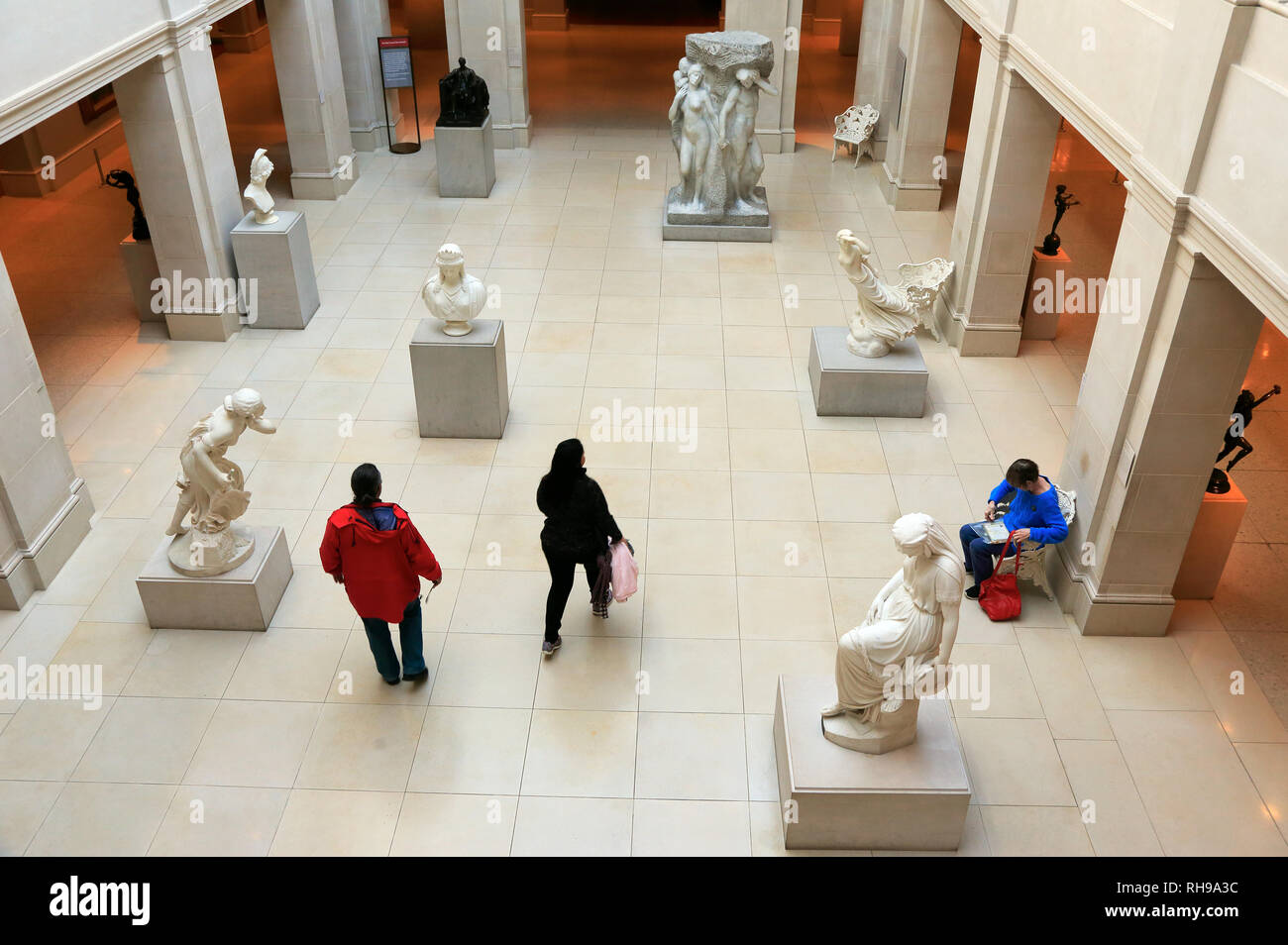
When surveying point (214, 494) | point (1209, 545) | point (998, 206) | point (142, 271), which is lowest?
A: point (1209, 545)

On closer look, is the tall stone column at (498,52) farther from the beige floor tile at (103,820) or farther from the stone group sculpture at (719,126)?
the beige floor tile at (103,820)

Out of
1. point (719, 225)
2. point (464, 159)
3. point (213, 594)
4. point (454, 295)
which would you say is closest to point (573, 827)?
point (213, 594)

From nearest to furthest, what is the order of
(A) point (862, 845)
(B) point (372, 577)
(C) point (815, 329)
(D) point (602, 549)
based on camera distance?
(A) point (862, 845), (B) point (372, 577), (D) point (602, 549), (C) point (815, 329)

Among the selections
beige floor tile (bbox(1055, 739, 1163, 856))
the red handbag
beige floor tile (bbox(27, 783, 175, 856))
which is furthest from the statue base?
beige floor tile (bbox(27, 783, 175, 856))

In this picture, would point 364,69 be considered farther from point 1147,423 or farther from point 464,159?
point 1147,423

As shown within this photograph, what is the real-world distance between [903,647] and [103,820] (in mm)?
4741

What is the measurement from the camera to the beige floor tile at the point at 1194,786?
19.8ft

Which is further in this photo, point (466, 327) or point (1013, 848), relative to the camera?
point (466, 327)

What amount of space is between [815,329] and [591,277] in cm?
319

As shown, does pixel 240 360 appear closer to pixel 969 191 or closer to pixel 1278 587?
pixel 969 191

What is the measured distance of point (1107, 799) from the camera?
20.6ft

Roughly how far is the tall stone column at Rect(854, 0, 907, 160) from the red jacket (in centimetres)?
1145

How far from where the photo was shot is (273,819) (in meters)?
6.11

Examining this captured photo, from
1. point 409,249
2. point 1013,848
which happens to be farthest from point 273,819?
point 409,249
